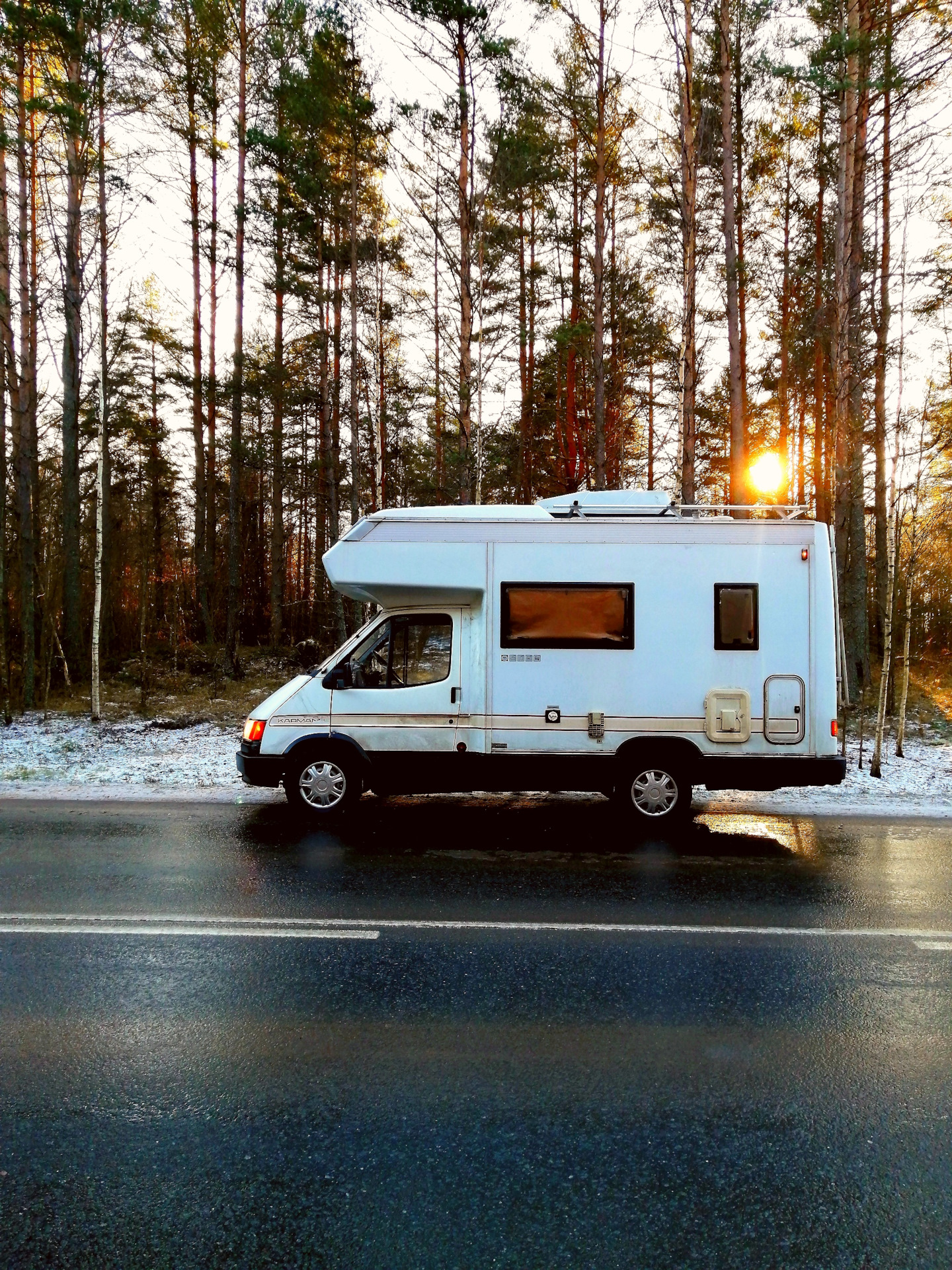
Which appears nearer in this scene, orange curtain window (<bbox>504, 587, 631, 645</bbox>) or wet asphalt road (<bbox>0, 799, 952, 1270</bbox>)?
wet asphalt road (<bbox>0, 799, 952, 1270</bbox>)

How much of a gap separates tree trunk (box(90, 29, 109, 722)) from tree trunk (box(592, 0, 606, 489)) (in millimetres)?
9302

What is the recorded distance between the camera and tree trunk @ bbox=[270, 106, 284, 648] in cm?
1909

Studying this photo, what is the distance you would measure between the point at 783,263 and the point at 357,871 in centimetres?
2050

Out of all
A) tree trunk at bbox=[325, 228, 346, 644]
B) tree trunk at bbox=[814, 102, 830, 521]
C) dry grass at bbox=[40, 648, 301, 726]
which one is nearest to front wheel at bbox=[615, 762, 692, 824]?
dry grass at bbox=[40, 648, 301, 726]

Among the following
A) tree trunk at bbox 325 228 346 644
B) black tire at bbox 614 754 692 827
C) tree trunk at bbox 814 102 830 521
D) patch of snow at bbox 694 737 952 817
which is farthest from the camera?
tree trunk at bbox 325 228 346 644

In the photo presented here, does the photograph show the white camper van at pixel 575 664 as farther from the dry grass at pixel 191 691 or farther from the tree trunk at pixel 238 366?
the tree trunk at pixel 238 366

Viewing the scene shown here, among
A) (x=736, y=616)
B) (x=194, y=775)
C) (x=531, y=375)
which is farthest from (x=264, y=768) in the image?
(x=531, y=375)

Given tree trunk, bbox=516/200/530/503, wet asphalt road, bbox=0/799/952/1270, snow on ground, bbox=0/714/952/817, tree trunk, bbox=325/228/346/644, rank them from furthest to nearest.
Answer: tree trunk, bbox=516/200/530/503
tree trunk, bbox=325/228/346/644
snow on ground, bbox=0/714/952/817
wet asphalt road, bbox=0/799/952/1270

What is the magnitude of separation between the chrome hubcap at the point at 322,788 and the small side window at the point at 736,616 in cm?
403

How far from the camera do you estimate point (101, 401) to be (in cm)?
1452

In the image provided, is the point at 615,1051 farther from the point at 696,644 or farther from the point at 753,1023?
the point at 696,644

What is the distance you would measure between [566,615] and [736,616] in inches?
65.7

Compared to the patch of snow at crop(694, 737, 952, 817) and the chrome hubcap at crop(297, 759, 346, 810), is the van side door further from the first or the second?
the patch of snow at crop(694, 737, 952, 817)

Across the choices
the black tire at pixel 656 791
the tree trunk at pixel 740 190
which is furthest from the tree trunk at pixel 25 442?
the black tire at pixel 656 791
